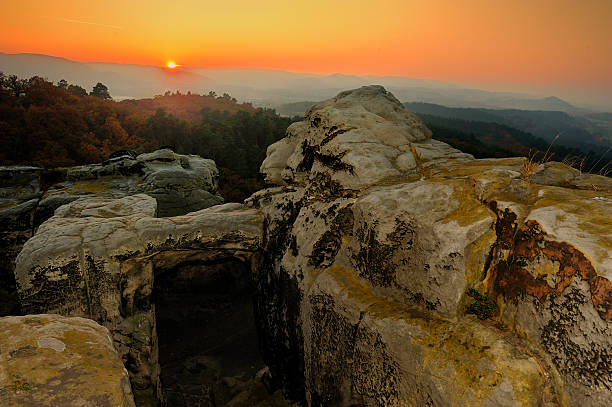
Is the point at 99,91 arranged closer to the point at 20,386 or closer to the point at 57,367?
the point at 57,367

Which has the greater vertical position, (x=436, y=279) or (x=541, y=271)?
(x=541, y=271)

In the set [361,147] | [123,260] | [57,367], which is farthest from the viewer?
[123,260]

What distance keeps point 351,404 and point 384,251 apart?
3.35 meters

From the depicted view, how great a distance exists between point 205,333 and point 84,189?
1037cm

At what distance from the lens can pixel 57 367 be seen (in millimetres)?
3498

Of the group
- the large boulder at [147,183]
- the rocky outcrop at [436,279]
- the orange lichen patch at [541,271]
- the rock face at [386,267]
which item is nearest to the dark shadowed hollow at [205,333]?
the rock face at [386,267]

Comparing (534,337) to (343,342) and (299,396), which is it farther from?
(299,396)

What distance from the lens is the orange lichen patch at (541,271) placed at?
447cm

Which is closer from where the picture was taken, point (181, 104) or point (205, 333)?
point (205, 333)

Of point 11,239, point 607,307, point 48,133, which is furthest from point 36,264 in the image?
point 48,133

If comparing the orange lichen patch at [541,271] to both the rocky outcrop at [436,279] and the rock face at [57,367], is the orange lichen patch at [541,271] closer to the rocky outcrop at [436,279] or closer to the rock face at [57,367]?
the rocky outcrop at [436,279]

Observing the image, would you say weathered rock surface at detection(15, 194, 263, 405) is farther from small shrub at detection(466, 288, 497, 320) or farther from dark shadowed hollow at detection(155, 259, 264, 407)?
small shrub at detection(466, 288, 497, 320)

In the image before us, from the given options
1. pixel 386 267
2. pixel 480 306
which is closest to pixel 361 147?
pixel 386 267

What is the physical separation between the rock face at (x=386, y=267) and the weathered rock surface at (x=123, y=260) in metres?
0.04
